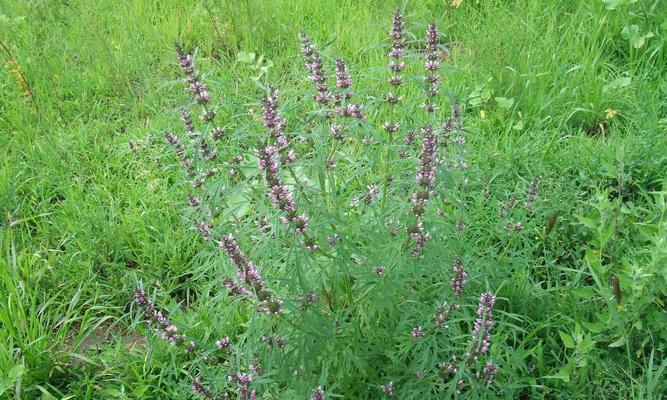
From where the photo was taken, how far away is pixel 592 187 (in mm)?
3135

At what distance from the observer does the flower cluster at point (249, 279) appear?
1.89m

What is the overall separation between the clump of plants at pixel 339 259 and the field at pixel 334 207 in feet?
0.04

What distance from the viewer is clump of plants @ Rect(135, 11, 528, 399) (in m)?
1.97

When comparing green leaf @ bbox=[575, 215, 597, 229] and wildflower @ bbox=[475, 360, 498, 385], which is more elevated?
green leaf @ bbox=[575, 215, 597, 229]

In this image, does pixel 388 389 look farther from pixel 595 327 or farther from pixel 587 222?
pixel 587 222

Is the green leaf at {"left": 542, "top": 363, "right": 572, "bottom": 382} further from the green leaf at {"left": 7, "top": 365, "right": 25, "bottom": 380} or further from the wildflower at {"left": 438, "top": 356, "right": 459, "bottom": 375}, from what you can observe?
the green leaf at {"left": 7, "top": 365, "right": 25, "bottom": 380}

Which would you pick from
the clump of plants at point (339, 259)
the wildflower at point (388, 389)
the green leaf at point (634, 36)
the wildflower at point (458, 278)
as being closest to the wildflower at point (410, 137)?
the clump of plants at point (339, 259)

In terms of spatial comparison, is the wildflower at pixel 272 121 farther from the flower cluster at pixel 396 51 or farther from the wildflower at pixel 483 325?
the wildflower at pixel 483 325

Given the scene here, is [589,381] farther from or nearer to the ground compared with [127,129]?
nearer to the ground

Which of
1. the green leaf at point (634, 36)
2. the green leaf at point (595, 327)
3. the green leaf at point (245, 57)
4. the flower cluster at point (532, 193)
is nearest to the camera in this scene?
the green leaf at point (595, 327)

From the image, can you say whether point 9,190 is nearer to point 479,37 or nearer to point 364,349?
point 364,349

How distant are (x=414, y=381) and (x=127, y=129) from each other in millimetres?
2581

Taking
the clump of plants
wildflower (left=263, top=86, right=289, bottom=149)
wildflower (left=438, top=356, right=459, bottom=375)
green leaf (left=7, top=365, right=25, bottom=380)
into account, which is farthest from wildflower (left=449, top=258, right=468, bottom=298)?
green leaf (left=7, top=365, right=25, bottom=380)

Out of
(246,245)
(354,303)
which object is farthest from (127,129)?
(354,303)
